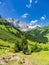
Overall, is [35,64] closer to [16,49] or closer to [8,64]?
[8,64]

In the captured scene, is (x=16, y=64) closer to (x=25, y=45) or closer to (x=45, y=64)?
(x=45, y=64)

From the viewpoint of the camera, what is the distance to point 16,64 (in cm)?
4938

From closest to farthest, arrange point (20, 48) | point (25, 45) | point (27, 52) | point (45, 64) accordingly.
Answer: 1. point (45, 64)
2. point (27, 52)
3. point (25, 45)
4. point (20, 48)

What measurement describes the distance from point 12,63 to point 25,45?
108 ft

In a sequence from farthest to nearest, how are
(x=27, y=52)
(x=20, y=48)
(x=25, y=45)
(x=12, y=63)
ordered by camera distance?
(x=20, y=48) → (x=25, y=45) → (x=27, y=52) → (x=12, y=63)

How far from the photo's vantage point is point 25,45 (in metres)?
84.8

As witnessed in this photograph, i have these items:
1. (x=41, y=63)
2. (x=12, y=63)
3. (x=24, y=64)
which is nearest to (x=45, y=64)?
(x=41, y=63)

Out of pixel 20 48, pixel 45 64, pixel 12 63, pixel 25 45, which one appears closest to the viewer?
pixel 45 64

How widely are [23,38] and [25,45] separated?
707 centimetres

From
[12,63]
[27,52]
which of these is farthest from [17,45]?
[12,63]

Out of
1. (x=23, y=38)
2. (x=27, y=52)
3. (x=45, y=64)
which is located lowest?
(x=45, y=64)

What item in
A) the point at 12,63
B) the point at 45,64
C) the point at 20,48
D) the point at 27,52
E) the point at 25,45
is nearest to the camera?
the point at 45,64

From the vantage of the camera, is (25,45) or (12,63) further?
(25,45)

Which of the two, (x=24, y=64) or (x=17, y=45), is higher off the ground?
(x=17, y=45)
